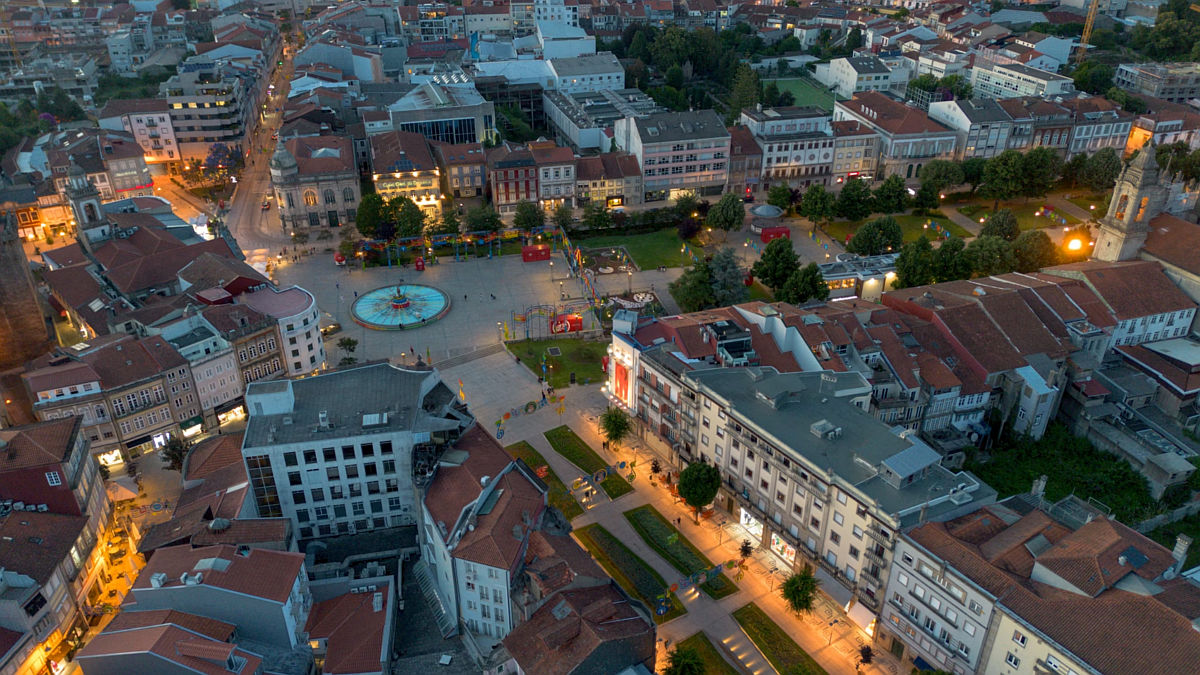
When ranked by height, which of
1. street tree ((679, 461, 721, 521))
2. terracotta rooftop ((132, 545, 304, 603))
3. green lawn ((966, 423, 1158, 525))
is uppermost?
terracotta rooftop ((132, 545, 304, 603))

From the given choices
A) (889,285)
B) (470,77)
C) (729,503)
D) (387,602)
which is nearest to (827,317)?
(729,503)

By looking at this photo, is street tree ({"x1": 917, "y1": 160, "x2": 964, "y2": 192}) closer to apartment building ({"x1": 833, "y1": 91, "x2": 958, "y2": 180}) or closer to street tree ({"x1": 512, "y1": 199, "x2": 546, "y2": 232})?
apartment building ({"x1": 833, "y1": 91, "x2": 958, "y2": 180})

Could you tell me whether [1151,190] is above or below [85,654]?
above

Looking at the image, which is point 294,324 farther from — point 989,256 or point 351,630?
point 989,256

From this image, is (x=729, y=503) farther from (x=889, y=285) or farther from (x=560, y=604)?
(x=889, y=285)

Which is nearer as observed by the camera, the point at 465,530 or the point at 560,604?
the point at 560,604

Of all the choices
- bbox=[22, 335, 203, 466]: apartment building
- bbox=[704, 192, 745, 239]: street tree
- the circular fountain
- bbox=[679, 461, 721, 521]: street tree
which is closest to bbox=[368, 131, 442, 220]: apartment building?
the circular fountain

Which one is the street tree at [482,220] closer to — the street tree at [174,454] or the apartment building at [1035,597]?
the street tree at [174,454]
